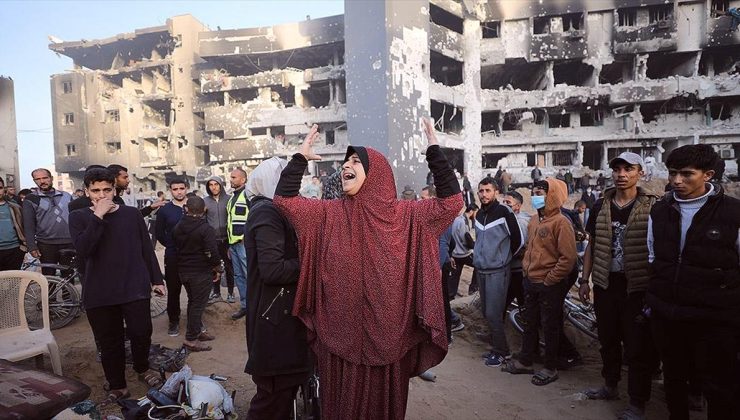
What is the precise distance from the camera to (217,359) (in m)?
4.46

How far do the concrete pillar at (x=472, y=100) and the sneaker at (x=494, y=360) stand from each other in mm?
21326

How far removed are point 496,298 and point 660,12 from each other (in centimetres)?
3026

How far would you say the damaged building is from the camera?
21.0 meters

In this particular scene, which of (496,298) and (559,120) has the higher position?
(559,120)

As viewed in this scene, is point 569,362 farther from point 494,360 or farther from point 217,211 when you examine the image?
point 217,211

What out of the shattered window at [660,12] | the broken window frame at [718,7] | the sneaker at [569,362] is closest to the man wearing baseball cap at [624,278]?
the sneaker at [569,362]

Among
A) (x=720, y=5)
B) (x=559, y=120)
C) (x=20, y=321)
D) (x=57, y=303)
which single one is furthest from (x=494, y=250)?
(x=720, y=5)

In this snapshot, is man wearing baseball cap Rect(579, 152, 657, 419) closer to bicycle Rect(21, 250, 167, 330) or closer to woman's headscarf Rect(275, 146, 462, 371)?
woman's headscarf Rect(275, 146, 462, 371)

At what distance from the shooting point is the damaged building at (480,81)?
69.0ft

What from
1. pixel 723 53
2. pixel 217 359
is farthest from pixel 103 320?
pixel 723 53

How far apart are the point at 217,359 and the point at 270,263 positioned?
9.79ft

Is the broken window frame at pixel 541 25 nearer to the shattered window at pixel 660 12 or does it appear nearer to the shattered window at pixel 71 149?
the shattered window at pixel 660 12

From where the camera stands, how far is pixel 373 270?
2021 mm

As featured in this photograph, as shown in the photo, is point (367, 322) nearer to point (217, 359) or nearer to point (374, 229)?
point (374, 229)
